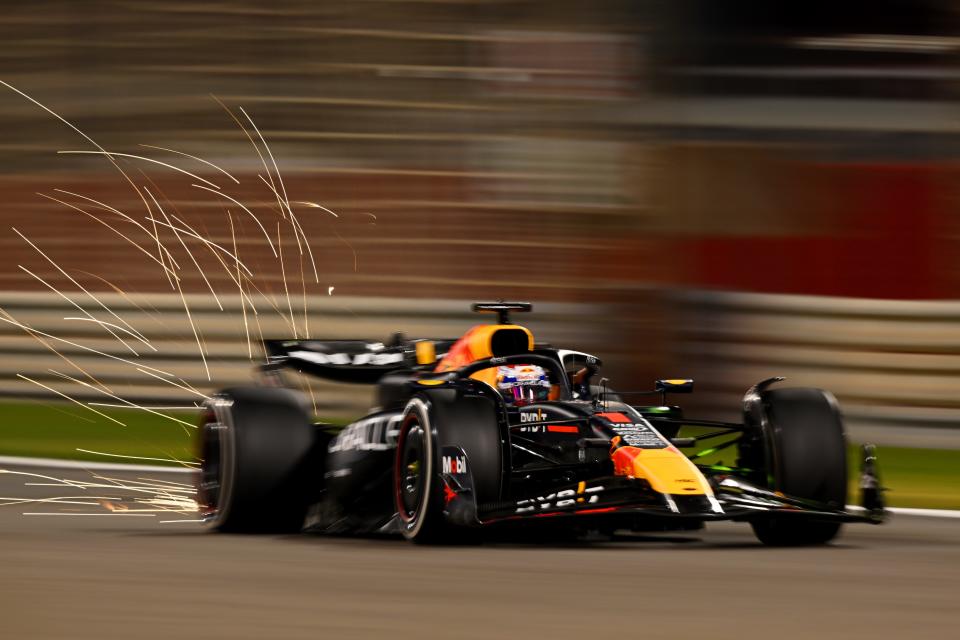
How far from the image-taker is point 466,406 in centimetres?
949

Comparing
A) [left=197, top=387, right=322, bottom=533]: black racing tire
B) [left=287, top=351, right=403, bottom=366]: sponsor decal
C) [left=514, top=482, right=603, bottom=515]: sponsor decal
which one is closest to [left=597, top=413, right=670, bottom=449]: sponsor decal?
[left=514, top=482, right=603, bottom=515]: sponsor decal

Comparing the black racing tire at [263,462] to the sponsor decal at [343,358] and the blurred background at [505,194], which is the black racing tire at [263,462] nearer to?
the sponsor decal at [343,358]

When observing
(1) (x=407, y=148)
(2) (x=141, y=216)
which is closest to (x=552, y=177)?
(1) (x=407, y=148)

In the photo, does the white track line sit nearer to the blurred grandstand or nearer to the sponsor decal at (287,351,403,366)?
the blurred grandstand

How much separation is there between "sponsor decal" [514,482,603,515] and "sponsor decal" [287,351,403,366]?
2.17 m

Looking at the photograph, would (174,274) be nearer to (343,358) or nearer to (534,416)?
(343,358)

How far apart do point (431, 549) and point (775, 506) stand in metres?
1.56

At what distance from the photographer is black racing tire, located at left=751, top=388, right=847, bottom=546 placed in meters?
9.98

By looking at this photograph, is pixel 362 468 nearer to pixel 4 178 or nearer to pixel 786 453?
pixel 786 453

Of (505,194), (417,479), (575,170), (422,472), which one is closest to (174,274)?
(505,194)

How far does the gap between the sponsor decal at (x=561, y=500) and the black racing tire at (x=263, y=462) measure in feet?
5.54

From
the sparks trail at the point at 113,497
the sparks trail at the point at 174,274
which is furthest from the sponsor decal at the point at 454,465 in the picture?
the sparks trail at the point at 174,274

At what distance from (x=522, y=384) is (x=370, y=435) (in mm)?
806

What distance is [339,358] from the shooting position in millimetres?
11289
